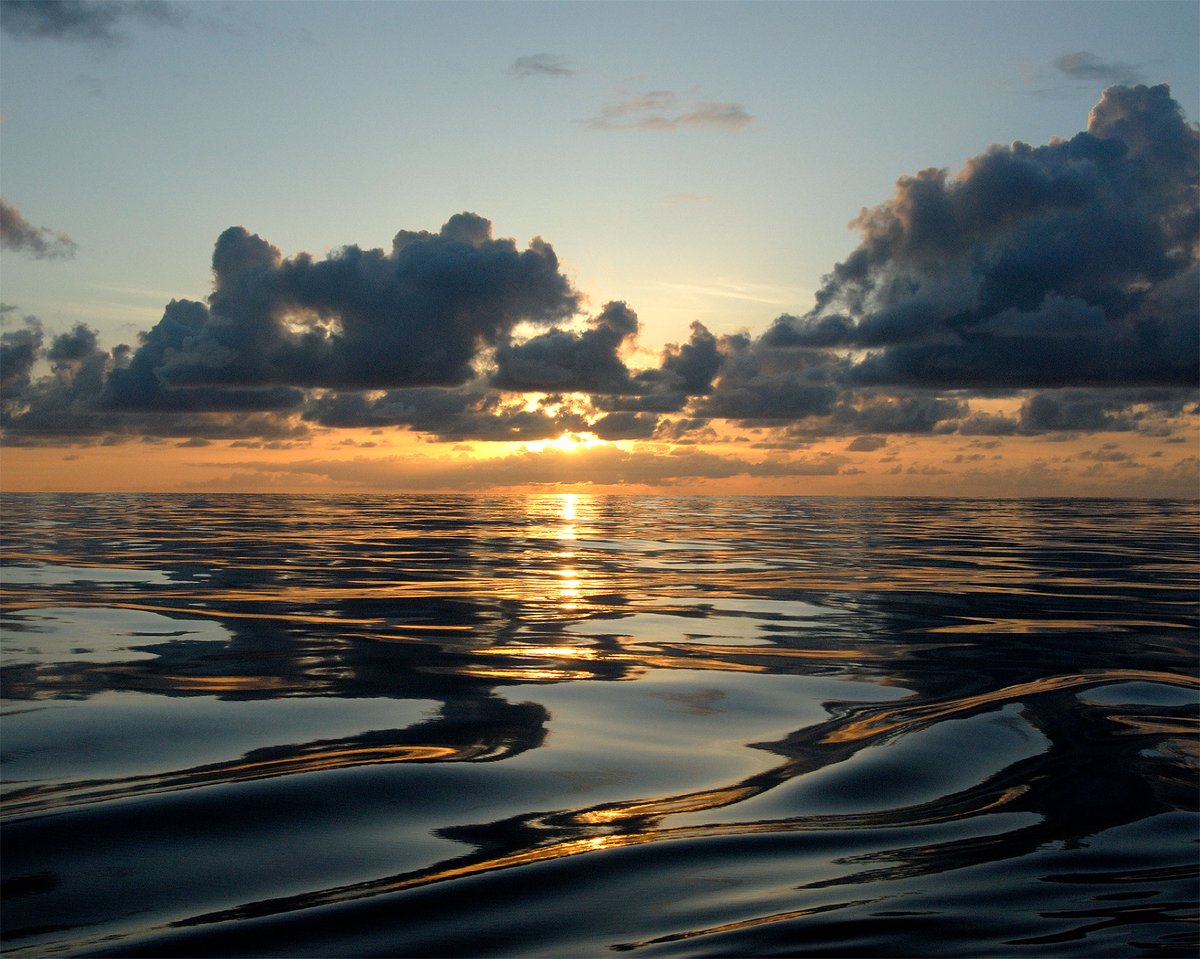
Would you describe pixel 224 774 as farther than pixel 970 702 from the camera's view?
No

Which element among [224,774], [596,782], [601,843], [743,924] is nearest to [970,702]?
[596,782]

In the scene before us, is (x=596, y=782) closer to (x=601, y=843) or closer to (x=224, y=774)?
(x=601, y=843)

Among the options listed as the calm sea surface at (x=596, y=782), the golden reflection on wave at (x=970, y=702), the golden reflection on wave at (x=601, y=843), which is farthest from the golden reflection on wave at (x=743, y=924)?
the golden reflection on wave at (x=970, y=702)

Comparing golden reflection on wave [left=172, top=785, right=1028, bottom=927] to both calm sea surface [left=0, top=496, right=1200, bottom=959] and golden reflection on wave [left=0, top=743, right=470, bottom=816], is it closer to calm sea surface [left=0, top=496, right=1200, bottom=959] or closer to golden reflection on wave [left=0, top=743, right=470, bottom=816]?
calm sea surface [left=0, top=496, right=1200, bottom=959]

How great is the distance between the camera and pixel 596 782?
26.8 feet

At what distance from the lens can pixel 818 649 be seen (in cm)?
1524

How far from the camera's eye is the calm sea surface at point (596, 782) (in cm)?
532

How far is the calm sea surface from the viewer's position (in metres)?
5.32

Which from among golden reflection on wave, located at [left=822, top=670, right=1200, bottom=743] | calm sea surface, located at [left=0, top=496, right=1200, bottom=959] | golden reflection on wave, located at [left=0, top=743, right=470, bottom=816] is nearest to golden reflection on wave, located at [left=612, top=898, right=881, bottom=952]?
calm sea surface, located at [left=0, top=496, right=1200, bottom=959]

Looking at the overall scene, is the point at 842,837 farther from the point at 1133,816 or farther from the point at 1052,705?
the point at 1052,705

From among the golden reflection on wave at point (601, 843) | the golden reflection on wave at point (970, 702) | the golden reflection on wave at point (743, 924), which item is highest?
the golden reflection on wave at point (743, 924)

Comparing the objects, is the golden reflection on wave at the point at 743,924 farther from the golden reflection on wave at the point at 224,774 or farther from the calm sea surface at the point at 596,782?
the golden reflection on wave at the point at 224,774

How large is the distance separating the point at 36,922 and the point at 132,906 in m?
0.46

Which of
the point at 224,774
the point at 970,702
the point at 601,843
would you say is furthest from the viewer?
the point at 970,702
